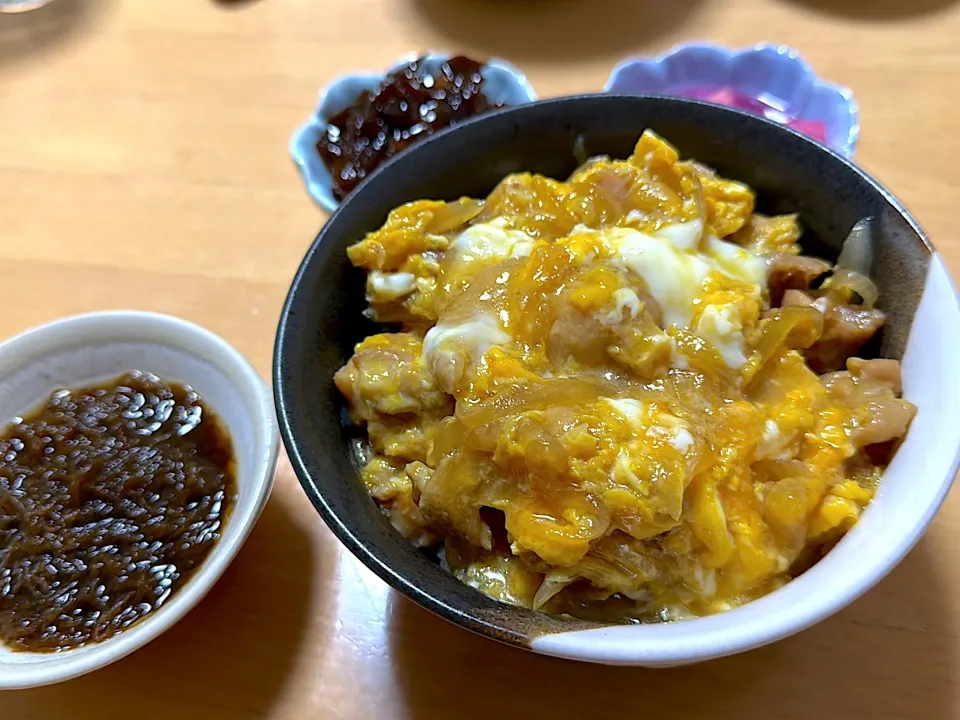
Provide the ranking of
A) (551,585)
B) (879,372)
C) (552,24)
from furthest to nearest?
(552,24), (879,372), (551,585)

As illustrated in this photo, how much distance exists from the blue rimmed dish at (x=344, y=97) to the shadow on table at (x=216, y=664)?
3.40ft

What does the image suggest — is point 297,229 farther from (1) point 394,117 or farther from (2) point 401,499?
(2) point 401,499

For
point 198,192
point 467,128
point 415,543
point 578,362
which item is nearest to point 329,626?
point 415,543

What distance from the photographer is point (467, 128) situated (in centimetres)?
143

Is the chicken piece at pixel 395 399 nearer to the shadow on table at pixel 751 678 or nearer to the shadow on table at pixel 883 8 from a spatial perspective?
the shadow on table at pixel 751 678

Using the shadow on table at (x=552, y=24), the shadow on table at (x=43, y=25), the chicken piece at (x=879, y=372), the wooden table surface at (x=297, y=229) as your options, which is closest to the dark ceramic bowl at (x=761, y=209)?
the chicken piece at (x=879, y=372)

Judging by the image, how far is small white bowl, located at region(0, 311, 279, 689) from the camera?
1.29m

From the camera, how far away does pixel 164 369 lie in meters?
1.51

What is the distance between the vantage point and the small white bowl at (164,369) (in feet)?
4.22

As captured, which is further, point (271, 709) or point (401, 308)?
point (401, 308)

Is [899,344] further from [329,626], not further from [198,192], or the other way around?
[198,192]

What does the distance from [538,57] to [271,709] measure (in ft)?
6.31

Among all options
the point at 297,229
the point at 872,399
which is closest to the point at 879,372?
the point at 872,399

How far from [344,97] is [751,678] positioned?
1.78 m
